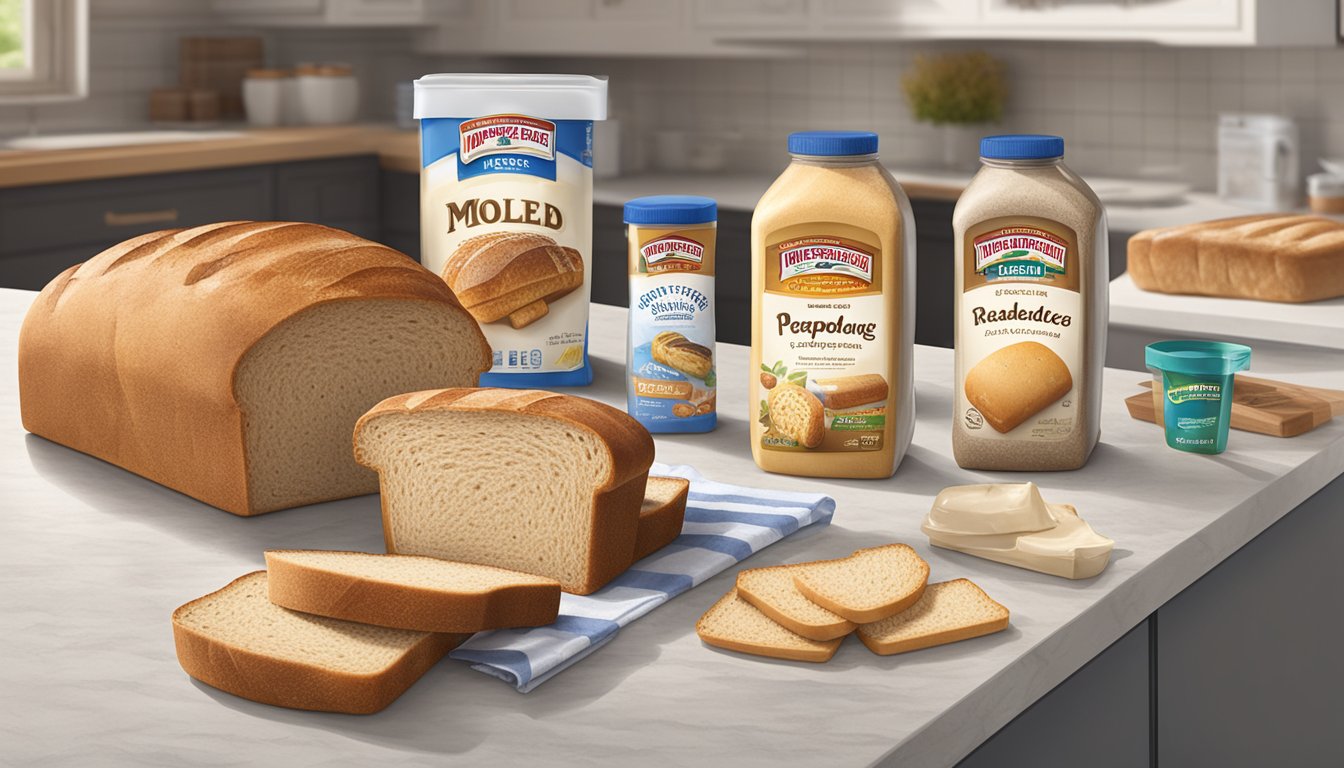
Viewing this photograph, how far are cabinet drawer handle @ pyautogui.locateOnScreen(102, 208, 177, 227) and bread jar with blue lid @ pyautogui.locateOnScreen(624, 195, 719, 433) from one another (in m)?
2.67

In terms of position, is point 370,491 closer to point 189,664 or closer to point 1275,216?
point 189,664

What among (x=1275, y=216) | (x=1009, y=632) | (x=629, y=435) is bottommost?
(x=1009, y=632)

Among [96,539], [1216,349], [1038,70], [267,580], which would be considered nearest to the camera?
[267,580]

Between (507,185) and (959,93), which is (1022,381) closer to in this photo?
(507,185)

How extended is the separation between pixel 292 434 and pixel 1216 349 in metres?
0.77

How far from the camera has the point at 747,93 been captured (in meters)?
4.51

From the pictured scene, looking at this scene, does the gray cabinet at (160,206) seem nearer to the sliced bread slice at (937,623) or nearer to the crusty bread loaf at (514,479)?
the crusty bread loaf at (514,479)

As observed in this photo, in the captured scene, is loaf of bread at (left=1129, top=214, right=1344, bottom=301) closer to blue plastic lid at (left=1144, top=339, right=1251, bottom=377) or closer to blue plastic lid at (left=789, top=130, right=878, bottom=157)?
blue plastic lid at (left=1144, top=339, right=1251, bottom=377)

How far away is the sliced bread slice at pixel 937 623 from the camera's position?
0.81 metres

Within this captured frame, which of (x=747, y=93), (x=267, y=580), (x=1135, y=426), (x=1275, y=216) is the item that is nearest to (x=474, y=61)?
(x=747, y=93)

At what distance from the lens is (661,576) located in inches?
36.3

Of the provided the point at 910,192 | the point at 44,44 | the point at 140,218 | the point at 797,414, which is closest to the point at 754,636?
the point at 797,414

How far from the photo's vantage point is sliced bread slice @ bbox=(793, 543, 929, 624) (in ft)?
2.71

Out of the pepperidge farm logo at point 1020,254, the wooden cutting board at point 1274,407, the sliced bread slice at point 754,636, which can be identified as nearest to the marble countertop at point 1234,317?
the wooden cutting board at point 1274,407
